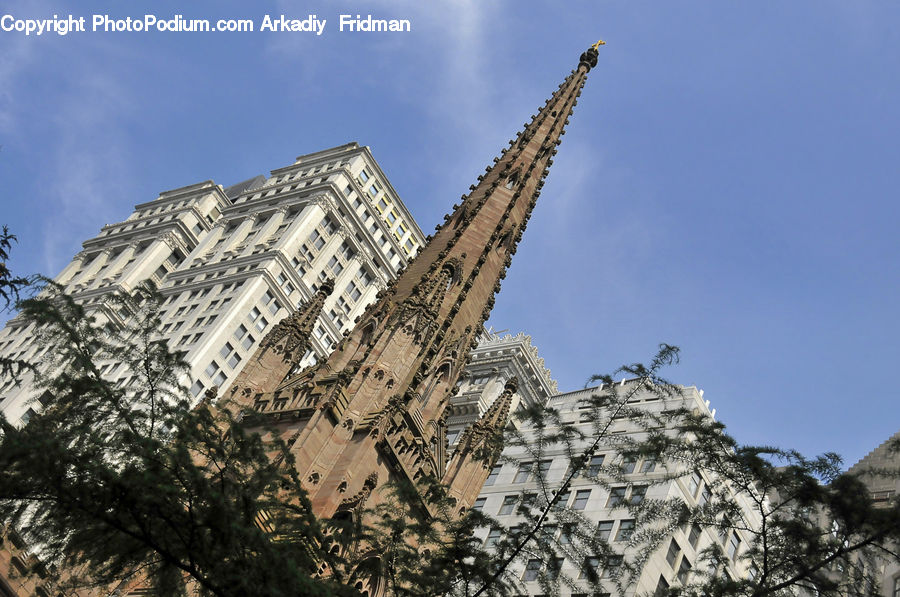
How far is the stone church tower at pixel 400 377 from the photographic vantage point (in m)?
29.0

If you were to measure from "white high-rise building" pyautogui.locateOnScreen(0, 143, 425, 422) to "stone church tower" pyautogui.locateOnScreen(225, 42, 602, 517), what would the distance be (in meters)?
42.0

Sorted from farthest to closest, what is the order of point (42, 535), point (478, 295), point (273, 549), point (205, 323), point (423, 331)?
1. point (205, 323)
2. point (478, 295)
3. point (423, 331)
4. point (42, 535)
5. point (273, 549)

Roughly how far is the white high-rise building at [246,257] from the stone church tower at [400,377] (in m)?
42.0

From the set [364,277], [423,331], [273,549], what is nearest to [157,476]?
[273,549]

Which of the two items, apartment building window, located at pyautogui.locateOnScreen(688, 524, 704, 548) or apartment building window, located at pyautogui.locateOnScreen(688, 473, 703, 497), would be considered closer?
apartment building window, located at pyautogui.locateOnScreen(688, 524, 704, 548)

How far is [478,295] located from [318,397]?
29.9 feet

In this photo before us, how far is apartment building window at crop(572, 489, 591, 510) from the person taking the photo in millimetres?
55062

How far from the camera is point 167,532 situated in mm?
17219

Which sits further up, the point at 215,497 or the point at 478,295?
the point at 478,295

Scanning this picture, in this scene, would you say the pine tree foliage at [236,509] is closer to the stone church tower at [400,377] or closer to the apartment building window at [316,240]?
the stone church tower at [400,377]

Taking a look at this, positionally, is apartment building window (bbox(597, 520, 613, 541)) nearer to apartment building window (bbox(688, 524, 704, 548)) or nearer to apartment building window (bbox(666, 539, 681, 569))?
apartment building window (bbox(666, 539, 681, 569))

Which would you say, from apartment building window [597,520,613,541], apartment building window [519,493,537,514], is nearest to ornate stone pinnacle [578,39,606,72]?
apartment building window [597,520,613,541]

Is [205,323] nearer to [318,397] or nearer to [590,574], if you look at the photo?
[318,397]

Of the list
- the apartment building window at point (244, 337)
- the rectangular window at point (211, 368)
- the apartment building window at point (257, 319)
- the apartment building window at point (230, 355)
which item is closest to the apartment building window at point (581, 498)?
the rectangular window at point (211, 368)
